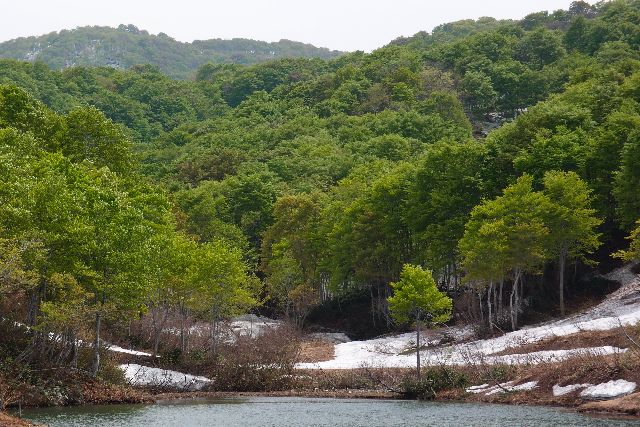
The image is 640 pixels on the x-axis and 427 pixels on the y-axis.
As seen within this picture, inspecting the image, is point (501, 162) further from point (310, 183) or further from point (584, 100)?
point (310, 183)

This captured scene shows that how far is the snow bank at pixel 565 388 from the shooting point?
3447cm

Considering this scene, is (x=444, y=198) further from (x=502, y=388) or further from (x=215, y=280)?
(x=502, y=388)

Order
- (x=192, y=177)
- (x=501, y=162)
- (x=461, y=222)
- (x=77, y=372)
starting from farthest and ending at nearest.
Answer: (x=192, y=177) → (x=501, y=162) → (x=461, y=222) → (x=77, y=372)

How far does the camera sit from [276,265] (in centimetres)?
7562

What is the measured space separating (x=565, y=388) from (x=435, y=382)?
8093 millimetres

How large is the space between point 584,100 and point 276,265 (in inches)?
1480

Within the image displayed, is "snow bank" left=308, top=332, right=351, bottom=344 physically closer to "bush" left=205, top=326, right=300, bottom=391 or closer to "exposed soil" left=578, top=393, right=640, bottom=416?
"bush" left=205, top=326, right=300, bottom=391

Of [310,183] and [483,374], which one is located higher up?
[310,183]

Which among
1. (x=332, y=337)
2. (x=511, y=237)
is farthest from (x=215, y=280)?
(x=511, y=237)

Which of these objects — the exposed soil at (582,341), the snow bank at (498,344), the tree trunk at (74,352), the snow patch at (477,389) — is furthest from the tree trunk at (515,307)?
the tree trunk at (74,352)

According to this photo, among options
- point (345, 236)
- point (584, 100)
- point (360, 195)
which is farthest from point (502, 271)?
point (584, 100)

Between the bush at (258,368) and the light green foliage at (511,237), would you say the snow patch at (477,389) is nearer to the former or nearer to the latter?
the bush at (258,368)

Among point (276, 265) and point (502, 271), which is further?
point (276, 265)

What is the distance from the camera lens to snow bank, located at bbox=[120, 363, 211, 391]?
1747 inches
